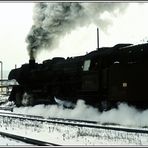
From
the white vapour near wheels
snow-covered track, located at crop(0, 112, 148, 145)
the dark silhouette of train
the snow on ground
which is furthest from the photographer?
the white vapour near wheels

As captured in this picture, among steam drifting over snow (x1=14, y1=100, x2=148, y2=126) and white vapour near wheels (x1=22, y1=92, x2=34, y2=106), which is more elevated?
white vapour near wheels (x1=22, y1=92, x2=34, y2=106)

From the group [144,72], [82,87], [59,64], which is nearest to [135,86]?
[144,72]

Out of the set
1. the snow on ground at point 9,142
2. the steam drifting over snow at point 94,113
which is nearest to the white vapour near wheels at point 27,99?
the steam drifting over snow at point 94,113

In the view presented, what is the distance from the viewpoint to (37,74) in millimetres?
22422

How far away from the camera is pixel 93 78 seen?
16.8 metres

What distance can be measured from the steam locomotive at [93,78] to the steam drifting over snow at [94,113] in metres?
0.31

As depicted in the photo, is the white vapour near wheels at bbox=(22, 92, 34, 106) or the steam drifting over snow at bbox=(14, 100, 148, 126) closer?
the steam drifting over snow at bbox=(14, 100, 148, 126)

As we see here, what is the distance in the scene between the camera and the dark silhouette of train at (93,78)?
552 inches

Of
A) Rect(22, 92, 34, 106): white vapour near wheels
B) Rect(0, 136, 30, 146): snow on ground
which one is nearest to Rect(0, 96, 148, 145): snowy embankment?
Rect(0, 136, 30, 146): snow on ground

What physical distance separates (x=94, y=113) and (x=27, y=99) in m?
7.44

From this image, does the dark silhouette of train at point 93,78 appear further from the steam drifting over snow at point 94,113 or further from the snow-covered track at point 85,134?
the snow-covered track at point 85,134

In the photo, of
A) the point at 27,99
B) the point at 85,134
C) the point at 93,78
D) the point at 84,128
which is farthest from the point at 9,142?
the point at 27,99

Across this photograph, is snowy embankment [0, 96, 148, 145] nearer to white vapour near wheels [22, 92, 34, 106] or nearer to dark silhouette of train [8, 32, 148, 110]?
dark silhouette of train [8, 32, 148, 110]

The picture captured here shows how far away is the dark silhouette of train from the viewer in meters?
14.0
